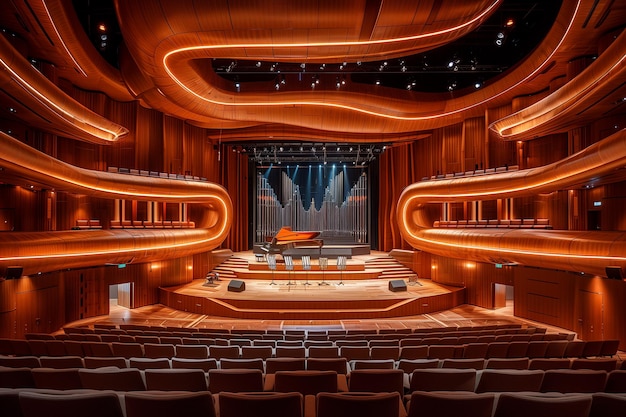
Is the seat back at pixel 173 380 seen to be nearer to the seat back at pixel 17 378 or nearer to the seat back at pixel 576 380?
the seat back at pixel 17 378

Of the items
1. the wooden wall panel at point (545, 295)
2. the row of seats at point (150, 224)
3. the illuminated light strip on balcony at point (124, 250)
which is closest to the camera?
the illuminated light strip on balcony at point (124, 250)

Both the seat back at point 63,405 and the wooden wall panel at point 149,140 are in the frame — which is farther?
the wooden wall panel at point 149,140

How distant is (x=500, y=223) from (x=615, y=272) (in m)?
5.87

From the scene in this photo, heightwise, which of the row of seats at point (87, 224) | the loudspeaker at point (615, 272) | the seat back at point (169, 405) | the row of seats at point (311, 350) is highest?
the row of seats at point (87, 224)

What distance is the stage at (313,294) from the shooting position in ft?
36.1

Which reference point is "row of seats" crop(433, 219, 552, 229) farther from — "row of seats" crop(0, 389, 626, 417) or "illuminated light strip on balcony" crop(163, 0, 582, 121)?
"row of seats" crop(0, 389, 626, 417)

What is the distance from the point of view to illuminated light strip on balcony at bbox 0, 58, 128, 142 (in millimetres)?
7555

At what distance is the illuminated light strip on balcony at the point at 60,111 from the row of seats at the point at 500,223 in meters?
12.3

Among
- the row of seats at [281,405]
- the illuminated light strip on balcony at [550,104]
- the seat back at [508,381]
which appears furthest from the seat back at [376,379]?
the illuminated light strip on balcony at [550,104]

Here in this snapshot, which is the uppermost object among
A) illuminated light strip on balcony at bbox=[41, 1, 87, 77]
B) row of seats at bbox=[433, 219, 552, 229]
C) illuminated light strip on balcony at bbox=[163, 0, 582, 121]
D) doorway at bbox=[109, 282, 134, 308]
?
illuminated light strip on balcony at bbox=[41, 1, 87, 77]

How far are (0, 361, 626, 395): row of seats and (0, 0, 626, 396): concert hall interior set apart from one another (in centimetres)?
548

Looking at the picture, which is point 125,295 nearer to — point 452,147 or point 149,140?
point 149,140

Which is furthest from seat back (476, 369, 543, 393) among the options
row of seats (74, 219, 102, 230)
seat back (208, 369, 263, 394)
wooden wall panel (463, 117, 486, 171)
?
wooden wall panel (463, 117, 486, 171)

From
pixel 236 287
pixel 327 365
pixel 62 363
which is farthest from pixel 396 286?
pixel 62 363
